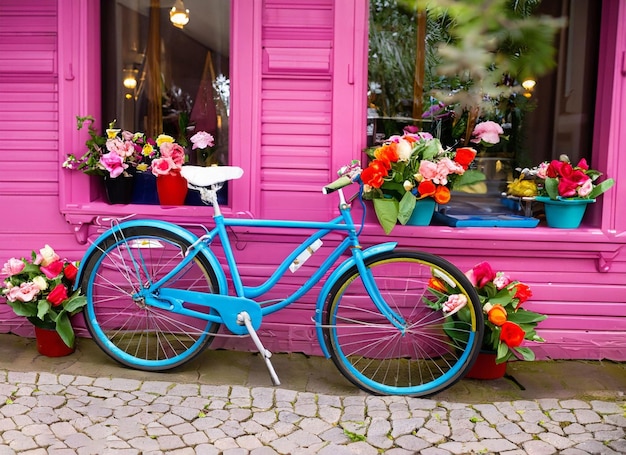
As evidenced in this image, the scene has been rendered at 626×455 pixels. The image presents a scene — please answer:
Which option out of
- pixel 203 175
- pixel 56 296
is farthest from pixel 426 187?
pixel 56 296

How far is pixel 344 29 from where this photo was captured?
437 cm

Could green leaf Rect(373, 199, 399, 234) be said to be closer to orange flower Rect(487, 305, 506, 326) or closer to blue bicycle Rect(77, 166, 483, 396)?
blue bicycle Rect(77, 166, 483, 396)

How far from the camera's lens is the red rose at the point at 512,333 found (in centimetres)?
393

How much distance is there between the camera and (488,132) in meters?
4.65

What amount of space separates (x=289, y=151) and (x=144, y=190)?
1119mm

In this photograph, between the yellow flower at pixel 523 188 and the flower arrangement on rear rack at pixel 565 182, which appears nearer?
the flower arrangement on rear rack at pixel 565 182

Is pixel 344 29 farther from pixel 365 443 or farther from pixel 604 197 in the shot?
pixel 365 443

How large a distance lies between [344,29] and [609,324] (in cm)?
271

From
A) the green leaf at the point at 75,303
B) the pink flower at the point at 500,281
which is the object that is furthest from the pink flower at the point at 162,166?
the pink flower at the point at 500,281

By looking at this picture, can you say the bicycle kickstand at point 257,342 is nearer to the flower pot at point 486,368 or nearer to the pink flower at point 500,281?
the flower pot at point 486,368

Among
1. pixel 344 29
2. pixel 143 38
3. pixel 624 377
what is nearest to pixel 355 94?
pixel 344 29

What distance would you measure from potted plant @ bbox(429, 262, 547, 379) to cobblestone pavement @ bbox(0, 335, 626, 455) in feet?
0.77

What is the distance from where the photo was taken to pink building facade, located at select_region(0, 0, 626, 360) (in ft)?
14.4

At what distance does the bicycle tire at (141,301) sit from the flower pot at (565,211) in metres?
2.29
